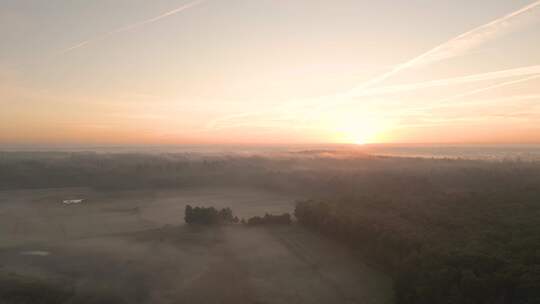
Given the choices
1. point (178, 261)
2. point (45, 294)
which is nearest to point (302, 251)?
point (178, 261)

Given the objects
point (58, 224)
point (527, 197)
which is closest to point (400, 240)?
point (527, 197)

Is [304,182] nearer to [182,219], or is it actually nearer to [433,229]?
[182,219]

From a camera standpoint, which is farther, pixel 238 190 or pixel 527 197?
pixel 238 190

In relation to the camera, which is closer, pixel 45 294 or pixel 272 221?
pixel 45 294

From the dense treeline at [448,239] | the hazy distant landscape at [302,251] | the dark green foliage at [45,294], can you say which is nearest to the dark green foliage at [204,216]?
the hazy distant landscape at [302,251]

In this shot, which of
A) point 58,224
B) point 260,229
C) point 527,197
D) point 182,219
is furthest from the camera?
point 182,219

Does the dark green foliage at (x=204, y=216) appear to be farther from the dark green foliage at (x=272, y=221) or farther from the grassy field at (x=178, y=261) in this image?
the dark green foliage at (x=272, y=221)

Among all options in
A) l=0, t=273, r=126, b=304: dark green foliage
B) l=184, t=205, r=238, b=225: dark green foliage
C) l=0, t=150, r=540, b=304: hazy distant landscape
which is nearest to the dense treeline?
l=0, t=150, r=540, b=304: hazy distant landscape

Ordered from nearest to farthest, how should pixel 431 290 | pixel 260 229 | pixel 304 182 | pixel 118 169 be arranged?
pixel 431 290, pixel 260 229, pixel 304 182, pixel 118 169

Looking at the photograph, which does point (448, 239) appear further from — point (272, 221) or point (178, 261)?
point (272, 221)
